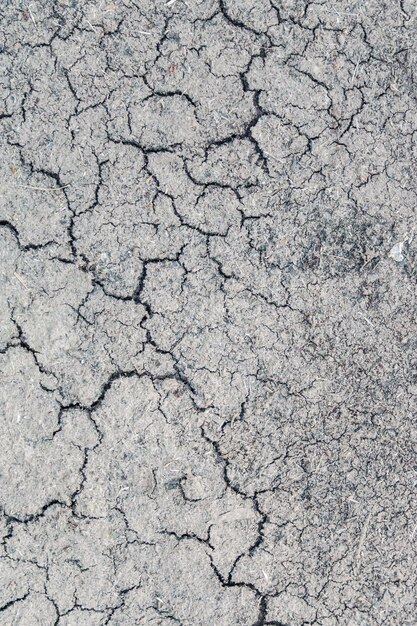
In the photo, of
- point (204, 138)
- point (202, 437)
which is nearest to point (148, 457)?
point (202, 437)

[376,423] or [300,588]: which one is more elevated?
[376,423]

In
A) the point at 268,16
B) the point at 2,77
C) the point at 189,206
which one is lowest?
the point at 189,206

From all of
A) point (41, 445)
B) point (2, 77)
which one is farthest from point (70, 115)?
point (41, 445)

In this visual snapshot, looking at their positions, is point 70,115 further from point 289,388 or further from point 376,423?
point 376,423

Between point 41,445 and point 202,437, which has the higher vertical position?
point 202,437

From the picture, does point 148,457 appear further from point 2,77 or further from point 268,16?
point 268,16

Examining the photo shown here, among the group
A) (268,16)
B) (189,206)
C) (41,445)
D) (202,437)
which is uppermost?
(268,16)
